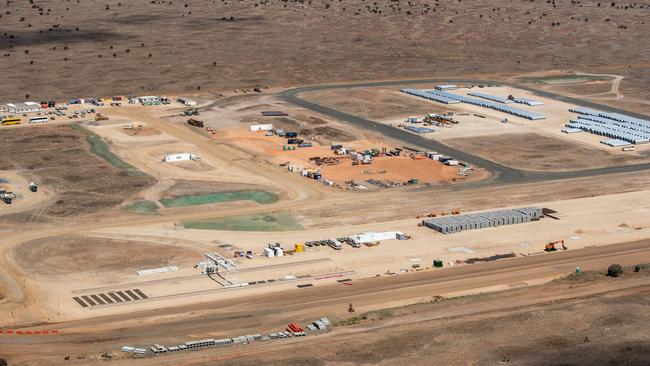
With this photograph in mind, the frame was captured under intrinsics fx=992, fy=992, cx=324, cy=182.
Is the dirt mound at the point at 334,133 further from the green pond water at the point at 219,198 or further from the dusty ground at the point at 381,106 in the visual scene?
the green pond water at the point at 219,198

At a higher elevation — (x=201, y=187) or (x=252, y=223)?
(x=252, y=223)

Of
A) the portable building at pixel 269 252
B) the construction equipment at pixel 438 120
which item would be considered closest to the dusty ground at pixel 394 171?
the construction equipment at pixel 438 120

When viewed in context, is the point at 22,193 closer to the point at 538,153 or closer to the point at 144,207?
the point at 144,207

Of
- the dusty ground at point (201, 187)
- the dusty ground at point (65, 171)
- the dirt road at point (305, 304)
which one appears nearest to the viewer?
the dirt road at point (305, 304)

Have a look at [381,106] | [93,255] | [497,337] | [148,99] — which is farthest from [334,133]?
[497,337]

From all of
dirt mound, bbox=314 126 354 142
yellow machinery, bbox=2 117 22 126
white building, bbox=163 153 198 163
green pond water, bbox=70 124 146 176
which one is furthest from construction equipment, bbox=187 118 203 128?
yellow machinery, bbox=2 117 22 126
